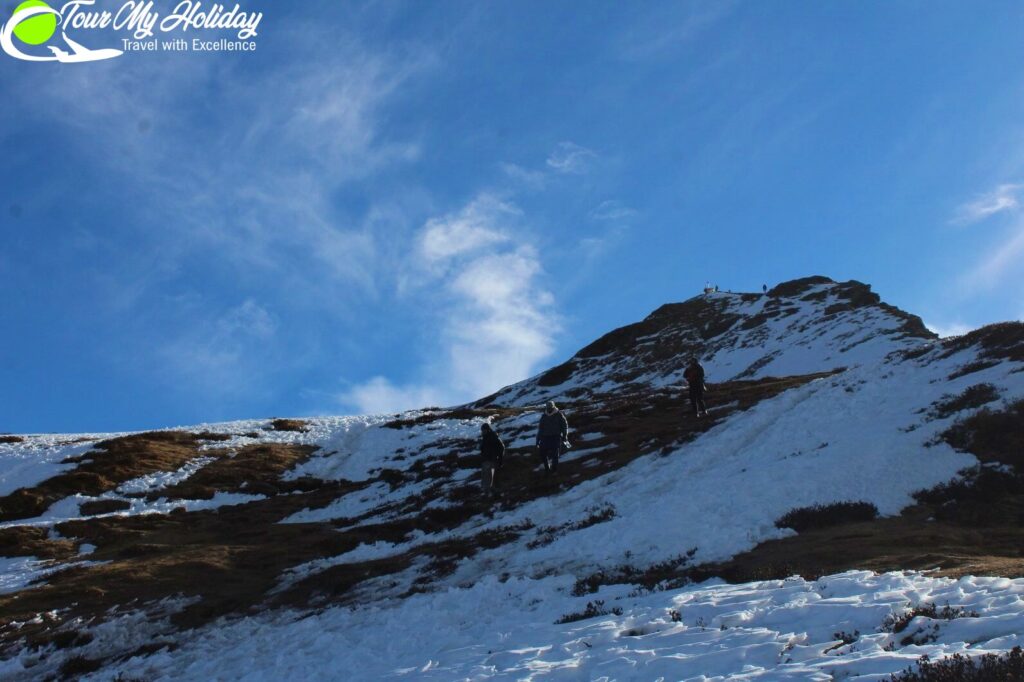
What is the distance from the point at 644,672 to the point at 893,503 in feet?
35.3

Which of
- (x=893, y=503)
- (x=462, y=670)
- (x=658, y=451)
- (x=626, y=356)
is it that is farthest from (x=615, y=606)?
(x=626, y=356)

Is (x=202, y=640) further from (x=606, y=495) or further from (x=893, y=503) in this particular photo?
(x=893, y=503)

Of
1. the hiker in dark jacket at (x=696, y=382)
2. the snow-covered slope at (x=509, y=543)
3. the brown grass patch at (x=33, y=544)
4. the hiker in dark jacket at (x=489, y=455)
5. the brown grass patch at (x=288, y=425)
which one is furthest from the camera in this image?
the brown grass patch at (x=288, y=425)

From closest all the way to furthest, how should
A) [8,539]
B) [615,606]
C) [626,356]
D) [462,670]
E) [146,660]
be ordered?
[462,670] → [615,606] → [146,660] → [8,539] → [626,356]

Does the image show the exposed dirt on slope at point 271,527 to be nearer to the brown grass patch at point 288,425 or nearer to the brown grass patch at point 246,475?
the brown grass patch at point 246,475

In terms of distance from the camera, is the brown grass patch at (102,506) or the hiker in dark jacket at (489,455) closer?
the hiker in dark jacket at (489,455)

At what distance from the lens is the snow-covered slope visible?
984cm

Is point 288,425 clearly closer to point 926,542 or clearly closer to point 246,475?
point 246,475

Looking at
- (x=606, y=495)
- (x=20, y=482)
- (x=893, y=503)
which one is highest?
(x=20, y=482)

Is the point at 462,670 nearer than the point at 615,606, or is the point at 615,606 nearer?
the point at 462,670

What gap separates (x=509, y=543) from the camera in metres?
19.2

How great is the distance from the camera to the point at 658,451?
88.0ft

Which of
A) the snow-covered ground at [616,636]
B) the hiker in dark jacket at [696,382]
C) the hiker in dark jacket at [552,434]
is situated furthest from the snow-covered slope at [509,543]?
the hiker in dark jacket at [552,434]

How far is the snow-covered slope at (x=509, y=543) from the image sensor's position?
9.84m
